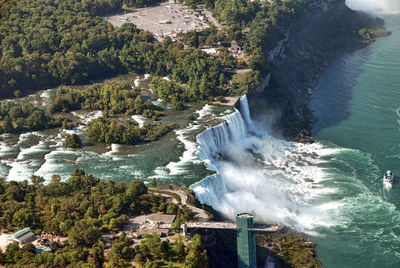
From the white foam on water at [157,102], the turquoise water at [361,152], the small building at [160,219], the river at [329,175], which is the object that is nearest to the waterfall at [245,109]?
the river at [329,175]

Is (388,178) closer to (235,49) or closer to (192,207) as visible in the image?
(192,207)

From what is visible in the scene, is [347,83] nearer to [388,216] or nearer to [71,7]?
[388,216]

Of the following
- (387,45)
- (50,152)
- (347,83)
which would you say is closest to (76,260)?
(50,152)

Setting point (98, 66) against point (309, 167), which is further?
point (98, 66)

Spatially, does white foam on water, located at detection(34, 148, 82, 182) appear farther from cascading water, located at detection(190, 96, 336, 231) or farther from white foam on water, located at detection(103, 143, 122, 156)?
cascading water, located at detection(190, 96, 336, 231)

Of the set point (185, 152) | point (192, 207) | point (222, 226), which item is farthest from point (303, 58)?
point (222, 226)
